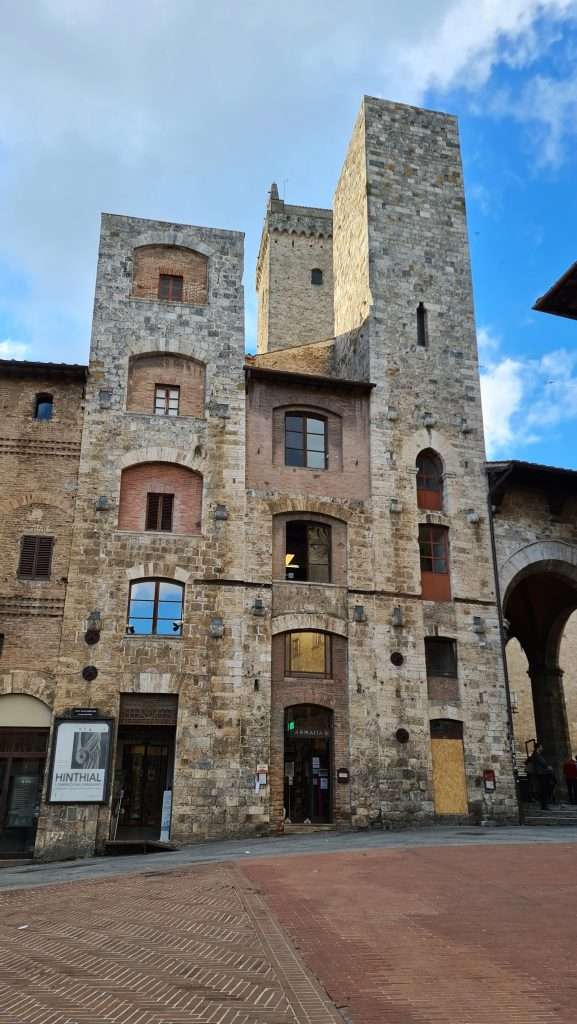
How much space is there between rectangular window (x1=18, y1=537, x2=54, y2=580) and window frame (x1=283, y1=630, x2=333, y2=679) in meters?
6.93

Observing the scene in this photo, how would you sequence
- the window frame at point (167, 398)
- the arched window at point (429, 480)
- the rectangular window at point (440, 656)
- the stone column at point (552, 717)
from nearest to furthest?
the rectangular window at point (440, 656), the window frame at point (167, 398), the arched window at point (429, 480), the stone column at point (552, 717)

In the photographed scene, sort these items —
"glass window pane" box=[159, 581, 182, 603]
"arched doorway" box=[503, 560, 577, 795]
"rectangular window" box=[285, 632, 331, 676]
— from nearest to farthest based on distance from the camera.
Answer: "glass window pane" box=[159, 581, 182, 603], "rectangular window" box=[285, 632, 331, 676], "arched doorway" box=[503, 560, 577, 795]

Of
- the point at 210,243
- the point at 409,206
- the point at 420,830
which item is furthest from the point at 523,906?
the point at 409,206

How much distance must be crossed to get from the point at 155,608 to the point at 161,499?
329 centimetres

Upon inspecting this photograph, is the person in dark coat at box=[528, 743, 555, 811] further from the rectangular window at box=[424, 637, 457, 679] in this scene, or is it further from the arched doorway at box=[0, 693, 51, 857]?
the arched doorway at box=[0, 693, 51, 857]

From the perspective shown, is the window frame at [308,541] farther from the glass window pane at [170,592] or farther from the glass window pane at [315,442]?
the glass window pane at [170,592]

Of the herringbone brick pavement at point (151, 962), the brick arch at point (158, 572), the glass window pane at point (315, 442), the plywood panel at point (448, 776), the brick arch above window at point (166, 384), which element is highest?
the brick arch above window at point (166, 384)

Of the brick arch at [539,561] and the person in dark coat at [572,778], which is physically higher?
the brick arch at [539,561]

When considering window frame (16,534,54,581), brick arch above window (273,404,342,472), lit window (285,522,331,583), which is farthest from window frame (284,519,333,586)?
window frame (16,534,54,581)

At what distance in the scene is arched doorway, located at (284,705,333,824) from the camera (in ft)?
71.9

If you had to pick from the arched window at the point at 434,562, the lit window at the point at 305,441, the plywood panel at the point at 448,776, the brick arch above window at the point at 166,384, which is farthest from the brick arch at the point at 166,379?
the plywood panel at the point at 448,776

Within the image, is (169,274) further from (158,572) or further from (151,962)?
(151,962)

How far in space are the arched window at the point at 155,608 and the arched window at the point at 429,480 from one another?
8.40m

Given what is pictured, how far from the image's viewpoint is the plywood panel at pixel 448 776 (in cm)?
2236
